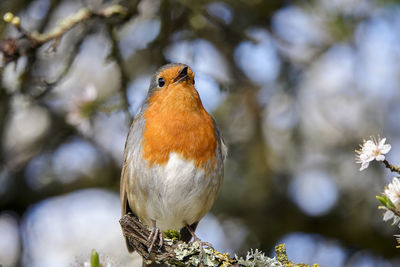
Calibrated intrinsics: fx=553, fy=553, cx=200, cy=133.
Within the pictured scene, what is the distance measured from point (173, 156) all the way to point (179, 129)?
0.20 m

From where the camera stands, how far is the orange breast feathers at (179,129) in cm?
381

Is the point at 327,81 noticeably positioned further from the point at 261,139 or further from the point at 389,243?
the point at 389,243

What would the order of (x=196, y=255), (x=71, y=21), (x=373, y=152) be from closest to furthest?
(x=373, y=152) < (x=196, y=255) < (x=71, y=21)

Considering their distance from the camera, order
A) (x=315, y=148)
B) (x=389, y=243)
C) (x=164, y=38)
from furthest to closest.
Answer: (x=315, y=148), (x=389, y=243), (x=164, y=38)

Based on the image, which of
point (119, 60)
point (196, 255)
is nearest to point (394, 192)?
point (196, 255)

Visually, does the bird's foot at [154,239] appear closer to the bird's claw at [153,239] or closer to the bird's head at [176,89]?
the bird's claw at [153,239]

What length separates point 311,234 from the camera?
18.4ft

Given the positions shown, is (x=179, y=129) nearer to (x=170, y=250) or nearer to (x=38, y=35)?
(x=170, y=250)

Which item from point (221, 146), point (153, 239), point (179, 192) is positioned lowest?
point (153, 239)

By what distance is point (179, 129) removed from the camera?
3836mm

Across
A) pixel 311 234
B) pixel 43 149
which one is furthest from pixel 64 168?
pixel 311 234

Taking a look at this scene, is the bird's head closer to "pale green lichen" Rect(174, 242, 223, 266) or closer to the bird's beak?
the bird's beak

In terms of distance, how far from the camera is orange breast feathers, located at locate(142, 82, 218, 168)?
3807 mm

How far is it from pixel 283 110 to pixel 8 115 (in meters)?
2.78
